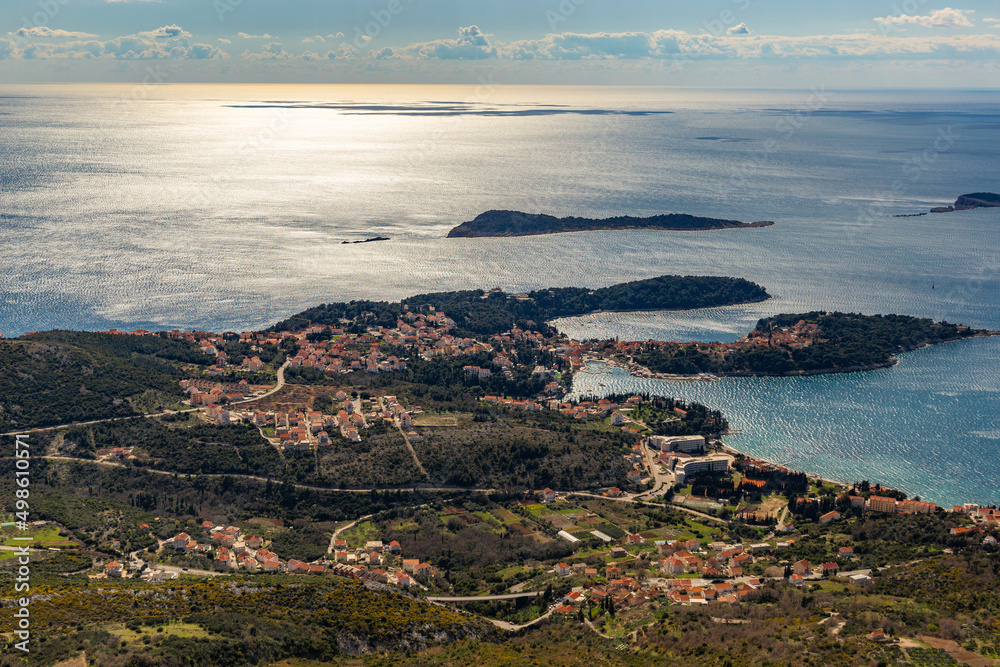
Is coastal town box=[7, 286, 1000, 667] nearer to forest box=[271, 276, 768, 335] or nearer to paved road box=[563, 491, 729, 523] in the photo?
paved road box=[563, 491, 729, 523]

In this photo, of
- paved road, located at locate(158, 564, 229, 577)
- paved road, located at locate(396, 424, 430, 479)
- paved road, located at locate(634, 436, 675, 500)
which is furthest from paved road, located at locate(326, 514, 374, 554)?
paved road, located at locate(634, 436, 675, 500)

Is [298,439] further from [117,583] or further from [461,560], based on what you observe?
[117,583]

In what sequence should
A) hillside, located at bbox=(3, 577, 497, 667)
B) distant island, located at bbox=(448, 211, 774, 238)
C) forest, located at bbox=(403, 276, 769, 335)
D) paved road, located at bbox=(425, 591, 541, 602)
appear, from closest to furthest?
hillside, located at bbox=(3, 577, 497, 667) → paved road, located at bbox=(425, 591, 541, 602) → forest, located at bbox=(403, 276, 769, 335) → distant island, located at bbox=(448, 211, 774, 238)

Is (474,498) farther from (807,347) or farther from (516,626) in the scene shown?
(807,347)

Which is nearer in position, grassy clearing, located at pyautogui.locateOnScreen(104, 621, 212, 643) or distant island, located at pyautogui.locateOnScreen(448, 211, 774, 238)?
grassy clearing, located at pyautogui.locateOnScreen(104, 621, 212, 643)

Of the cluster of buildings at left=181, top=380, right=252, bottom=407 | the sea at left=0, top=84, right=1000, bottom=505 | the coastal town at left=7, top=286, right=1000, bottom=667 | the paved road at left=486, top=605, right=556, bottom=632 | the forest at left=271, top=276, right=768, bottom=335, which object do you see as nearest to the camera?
the paved road at left=486, top=605, right=556, bottom=632

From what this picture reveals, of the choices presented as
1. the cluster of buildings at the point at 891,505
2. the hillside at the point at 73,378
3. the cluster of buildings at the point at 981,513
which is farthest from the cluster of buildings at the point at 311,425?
the cluster of buildings at the point at 981,513

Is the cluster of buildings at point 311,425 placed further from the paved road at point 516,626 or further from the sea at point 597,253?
the paved road at point 516,626
